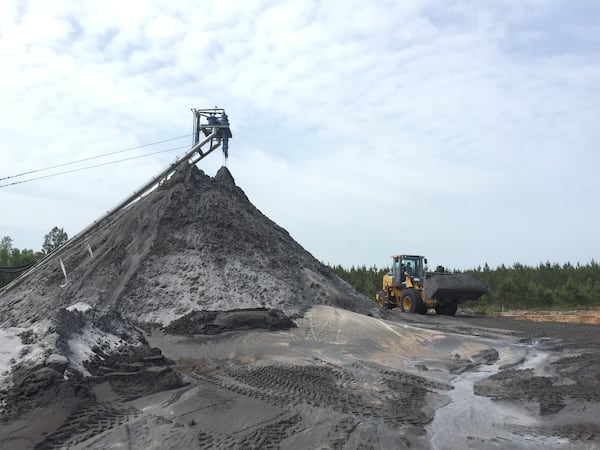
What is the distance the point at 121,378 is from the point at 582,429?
596cm

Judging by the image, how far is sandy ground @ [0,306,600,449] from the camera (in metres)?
5.45

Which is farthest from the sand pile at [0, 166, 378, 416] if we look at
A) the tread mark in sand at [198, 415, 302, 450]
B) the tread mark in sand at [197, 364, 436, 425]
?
the tread mark in sand at [198, 415, 302, 450]

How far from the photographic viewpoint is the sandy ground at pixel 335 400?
5453 mm

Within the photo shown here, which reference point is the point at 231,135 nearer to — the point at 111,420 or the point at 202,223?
the point at 202,223

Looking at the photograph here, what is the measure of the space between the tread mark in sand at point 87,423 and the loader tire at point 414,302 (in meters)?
15.8

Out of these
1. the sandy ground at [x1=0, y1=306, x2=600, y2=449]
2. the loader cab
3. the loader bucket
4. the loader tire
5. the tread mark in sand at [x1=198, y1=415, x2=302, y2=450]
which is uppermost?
the loader cab

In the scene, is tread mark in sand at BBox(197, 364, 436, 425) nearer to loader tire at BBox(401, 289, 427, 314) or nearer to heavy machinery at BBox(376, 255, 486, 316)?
heavy machinery at BBox(376, 255, 486, 316)

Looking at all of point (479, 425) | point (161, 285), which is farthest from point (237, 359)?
point (479, 425)

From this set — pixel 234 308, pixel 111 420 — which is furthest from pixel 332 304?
pixel 111 420

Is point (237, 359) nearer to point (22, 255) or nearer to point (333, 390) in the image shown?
point (333, 390)

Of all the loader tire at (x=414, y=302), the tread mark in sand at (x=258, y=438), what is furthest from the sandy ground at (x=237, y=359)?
the loader tire at (x=414, y=302)

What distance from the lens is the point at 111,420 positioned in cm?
582

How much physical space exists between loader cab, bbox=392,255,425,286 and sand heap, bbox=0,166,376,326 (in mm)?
4544

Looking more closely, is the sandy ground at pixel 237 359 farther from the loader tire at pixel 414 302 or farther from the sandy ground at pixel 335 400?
the loader tire at pixel 414 302
